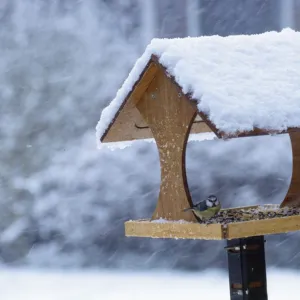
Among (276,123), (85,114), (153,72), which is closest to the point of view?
(276,123)

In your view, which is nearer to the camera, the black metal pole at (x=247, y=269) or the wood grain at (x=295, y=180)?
the black metal pole at (x=247, y=269)

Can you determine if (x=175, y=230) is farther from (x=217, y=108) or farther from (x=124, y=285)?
(x=124, y=285)

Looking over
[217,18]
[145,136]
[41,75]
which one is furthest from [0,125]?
[145,136]

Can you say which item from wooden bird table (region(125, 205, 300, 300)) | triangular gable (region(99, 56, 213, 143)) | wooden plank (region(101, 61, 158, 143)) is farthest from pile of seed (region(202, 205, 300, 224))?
wooden plank (region(101, 61, 158, 143))

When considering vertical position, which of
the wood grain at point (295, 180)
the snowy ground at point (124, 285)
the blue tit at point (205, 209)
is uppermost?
the snowy ground at point (124, 285)

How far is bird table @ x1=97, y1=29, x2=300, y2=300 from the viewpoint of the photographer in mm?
3553

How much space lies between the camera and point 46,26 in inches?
352

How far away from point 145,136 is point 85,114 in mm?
4369

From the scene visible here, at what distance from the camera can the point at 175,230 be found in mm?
3768

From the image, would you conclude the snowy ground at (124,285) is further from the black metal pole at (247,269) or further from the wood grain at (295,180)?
the black metal pole at (247,269)

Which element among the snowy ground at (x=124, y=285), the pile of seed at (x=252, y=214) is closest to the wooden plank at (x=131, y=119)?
the pile of seed at (x=252, y=214)

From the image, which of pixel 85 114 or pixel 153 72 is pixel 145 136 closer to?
pixel 153 72

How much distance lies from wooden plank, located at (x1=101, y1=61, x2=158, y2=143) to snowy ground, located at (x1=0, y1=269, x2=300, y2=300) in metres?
3.31

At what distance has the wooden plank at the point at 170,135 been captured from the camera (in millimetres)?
3789
